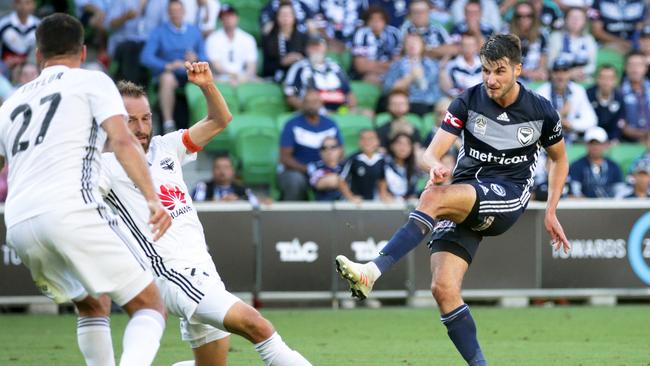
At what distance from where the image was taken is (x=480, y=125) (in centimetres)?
787

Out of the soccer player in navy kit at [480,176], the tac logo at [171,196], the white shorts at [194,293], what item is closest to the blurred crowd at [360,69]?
the soccer player in navy kit at [480,176]

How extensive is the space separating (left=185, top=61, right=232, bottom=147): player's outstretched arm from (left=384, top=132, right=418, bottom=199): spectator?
7.78 m

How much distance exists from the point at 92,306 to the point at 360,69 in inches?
449

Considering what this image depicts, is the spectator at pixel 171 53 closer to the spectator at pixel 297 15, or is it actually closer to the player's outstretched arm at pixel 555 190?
the spectator at pixel 297 15

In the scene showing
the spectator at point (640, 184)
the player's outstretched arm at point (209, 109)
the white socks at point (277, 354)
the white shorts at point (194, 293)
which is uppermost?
the player's outstretched arm at point (209, 109)

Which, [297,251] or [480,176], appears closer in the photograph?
[480,176]

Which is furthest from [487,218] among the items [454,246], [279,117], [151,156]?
[279,117]

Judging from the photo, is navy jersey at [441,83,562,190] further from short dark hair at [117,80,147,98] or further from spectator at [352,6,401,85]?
spectator at [352,6,401,85]

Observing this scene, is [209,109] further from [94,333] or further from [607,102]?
[607,102]

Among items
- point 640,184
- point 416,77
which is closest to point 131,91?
point 640,184

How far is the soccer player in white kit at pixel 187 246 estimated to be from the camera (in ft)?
22.5

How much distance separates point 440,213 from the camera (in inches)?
297

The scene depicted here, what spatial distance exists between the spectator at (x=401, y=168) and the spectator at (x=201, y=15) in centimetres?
360

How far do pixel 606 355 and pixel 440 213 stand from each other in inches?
121
